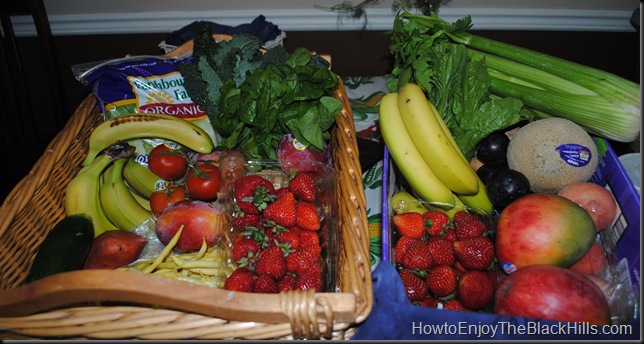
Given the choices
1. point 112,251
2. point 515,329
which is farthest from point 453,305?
point 112,251

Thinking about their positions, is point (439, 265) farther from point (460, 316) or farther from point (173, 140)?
point (173, 140)

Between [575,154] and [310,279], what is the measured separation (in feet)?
2.25

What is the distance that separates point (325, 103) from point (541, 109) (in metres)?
0.56

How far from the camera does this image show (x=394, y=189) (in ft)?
4.05

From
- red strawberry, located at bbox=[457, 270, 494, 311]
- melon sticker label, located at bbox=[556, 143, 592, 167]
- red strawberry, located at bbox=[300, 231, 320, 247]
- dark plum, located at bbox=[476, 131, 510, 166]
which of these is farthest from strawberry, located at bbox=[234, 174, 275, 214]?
melon sticker label, located at bbox=[556, 143, 592, 167]

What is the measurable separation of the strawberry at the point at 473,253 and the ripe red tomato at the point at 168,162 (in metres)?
0.71

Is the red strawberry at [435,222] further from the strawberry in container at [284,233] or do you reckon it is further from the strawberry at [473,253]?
the strawberry in container at [284,233]

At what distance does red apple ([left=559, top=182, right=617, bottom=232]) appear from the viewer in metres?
1.00

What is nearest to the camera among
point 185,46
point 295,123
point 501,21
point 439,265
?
point 439,265

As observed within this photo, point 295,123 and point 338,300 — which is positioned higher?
point 295,123

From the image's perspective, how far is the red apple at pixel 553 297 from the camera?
801mm

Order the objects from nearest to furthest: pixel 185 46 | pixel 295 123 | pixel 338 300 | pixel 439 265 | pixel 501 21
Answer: pixel 338 300, pixel 439 265, pixel 295 123, pixel 185 46, pixel 501 21

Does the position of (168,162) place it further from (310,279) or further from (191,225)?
(310,279)

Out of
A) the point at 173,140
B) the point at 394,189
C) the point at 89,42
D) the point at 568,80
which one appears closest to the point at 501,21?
the point at 568,80
